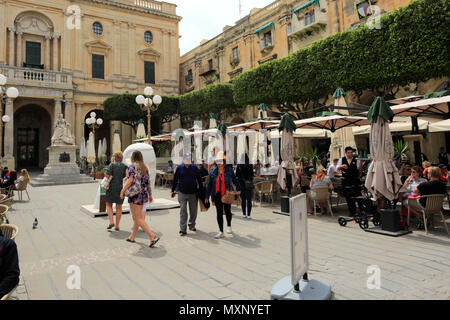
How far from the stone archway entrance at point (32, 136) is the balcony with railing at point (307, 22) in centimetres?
2590

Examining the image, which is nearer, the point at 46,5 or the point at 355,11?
the point at 355,11

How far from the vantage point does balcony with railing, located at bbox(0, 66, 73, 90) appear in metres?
25.6

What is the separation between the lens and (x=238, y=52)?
31.1m

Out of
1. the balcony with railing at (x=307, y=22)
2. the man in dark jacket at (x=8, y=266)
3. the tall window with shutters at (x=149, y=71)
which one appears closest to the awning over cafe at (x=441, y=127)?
the man in dark jacket at (x=8, y=266)

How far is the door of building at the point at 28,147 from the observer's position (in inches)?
1221

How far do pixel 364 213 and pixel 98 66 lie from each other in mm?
33546

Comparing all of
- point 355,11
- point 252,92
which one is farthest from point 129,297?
point 355,11

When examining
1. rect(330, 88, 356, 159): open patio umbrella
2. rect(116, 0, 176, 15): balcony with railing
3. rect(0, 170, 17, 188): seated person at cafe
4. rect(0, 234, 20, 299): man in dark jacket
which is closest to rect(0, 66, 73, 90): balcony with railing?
rect(116, 0, 176, 15): balcony with railing

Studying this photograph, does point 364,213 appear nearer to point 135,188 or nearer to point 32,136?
point 135,188

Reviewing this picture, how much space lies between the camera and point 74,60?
104ft

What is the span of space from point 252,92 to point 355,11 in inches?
362
